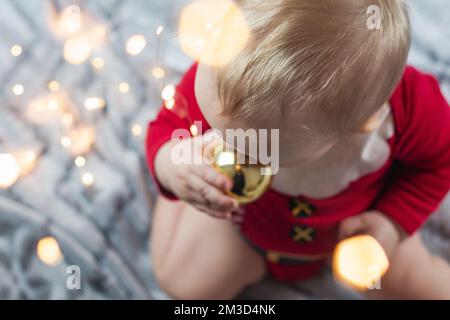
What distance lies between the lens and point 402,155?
1.87 feet

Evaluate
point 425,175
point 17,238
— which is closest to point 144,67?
point 17,238

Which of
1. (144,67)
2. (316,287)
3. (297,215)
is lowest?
(316,287)

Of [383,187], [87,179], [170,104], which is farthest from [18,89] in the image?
[383,187]

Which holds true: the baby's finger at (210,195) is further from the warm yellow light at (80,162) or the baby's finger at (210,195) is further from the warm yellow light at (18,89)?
the warm yellow light at (18,89)

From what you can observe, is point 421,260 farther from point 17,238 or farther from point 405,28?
point 17,238

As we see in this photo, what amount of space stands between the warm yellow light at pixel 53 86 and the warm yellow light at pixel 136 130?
0.39 ft

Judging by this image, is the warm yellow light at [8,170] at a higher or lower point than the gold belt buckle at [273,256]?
higher

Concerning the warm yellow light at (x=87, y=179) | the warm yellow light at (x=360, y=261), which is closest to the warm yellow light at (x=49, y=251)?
the warm yellow light at (x=87, y=179)

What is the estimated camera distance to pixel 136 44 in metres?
0.77

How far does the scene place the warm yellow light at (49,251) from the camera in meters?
0.66

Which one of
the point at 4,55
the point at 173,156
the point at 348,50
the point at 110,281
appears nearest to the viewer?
the point at 348,50

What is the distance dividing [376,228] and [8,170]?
457 mm

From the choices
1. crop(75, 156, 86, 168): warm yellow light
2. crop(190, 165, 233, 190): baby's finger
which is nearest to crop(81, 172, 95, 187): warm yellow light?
crop(75, 156, 86, 168): warm yellow light

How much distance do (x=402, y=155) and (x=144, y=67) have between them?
37 cm
